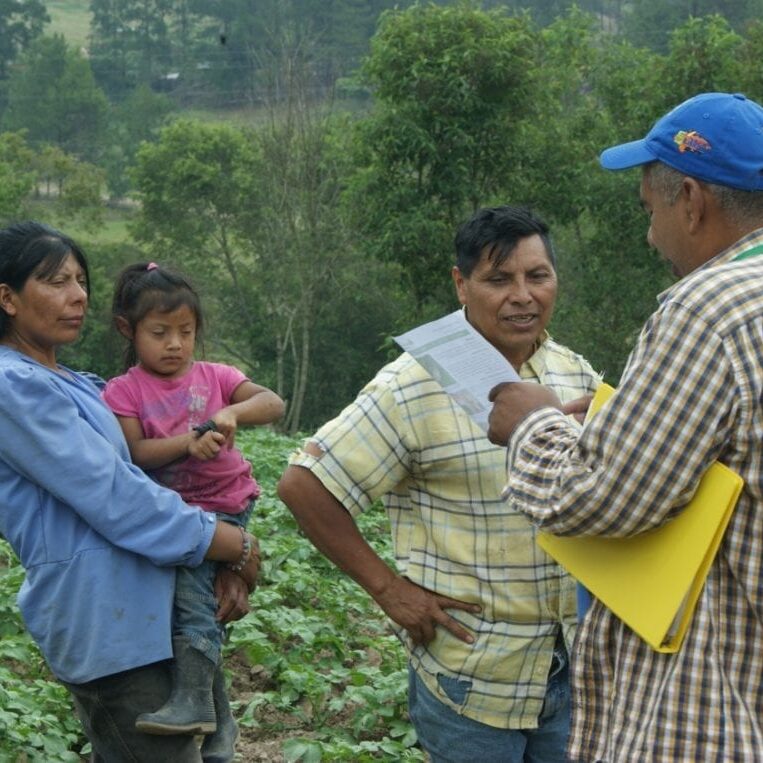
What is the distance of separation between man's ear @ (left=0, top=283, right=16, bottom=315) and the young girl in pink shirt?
0.38 m

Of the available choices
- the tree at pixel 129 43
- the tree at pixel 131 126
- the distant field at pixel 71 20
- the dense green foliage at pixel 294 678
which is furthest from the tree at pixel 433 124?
the distant field at pixel 71 20

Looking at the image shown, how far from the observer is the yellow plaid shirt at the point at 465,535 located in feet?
11.0

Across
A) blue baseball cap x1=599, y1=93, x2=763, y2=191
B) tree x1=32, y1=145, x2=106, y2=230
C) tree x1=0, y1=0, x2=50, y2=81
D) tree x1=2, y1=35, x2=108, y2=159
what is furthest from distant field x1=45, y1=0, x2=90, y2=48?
blue baseball cap x1=599, y1=93, x2=763, y2=191

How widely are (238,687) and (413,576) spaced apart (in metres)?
2.56

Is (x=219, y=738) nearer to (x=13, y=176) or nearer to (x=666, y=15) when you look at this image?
(x=13, y=176)

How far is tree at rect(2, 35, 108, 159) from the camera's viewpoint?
7856cm

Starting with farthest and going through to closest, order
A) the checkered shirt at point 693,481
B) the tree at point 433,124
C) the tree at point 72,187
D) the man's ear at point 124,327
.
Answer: the tree at point 72,187 → the tree at point 433,124 → the man's ear at point 124,327 → the checkered shirt at point 693,481

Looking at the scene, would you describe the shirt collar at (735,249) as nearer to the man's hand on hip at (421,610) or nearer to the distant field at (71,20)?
the man's hand on hip at (421,610)

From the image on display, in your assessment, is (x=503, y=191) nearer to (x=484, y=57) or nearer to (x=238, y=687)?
(x=484, y=57)

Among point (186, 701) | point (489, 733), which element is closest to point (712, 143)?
point (489, 733)

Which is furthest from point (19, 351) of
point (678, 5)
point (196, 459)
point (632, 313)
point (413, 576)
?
point (678, 5)

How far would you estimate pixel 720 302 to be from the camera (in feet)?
7.95

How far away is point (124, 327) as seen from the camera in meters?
3.84

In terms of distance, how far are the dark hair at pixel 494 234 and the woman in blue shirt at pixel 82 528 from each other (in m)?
0.89
